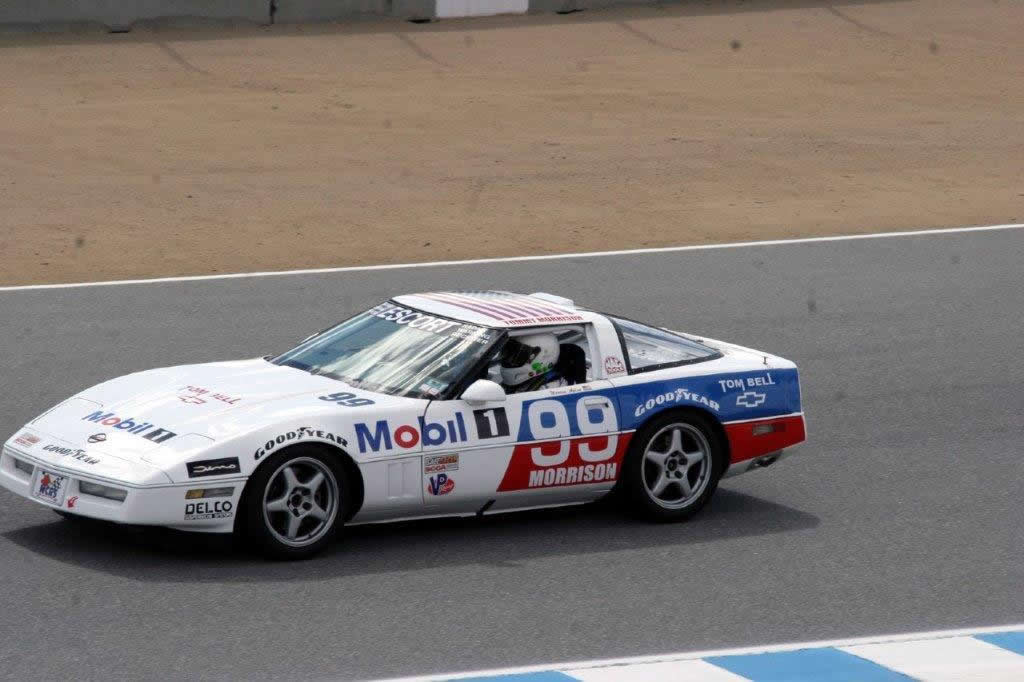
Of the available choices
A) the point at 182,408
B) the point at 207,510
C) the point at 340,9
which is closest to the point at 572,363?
the point at 182,408

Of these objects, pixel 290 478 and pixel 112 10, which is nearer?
pixel 290 478

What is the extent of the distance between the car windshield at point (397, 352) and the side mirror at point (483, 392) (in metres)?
0.18

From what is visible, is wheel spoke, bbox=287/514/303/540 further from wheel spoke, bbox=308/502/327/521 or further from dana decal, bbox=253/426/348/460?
dana decal, bbox=253/426/348/460

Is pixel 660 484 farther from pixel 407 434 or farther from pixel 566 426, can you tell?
pixel 407 434

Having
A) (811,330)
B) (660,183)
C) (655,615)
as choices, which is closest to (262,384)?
(655,615)

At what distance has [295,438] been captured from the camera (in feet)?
27.7

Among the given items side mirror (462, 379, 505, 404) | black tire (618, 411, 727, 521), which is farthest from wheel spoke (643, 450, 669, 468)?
side mirror (462, 379, 505, 404)

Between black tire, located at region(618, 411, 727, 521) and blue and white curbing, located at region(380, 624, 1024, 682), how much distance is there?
6.35 ft

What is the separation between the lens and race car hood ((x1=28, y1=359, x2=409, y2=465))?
8.46m

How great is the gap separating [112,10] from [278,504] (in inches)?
791

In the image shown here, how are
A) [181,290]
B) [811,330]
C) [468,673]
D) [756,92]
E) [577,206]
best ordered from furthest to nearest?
[756,92] → [577,206] → [181,290] → [811,330] → [468,673]

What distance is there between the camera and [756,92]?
26500 mm

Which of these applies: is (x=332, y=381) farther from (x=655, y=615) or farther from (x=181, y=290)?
(x=181, y=290)

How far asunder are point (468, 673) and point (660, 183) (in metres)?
14.8
